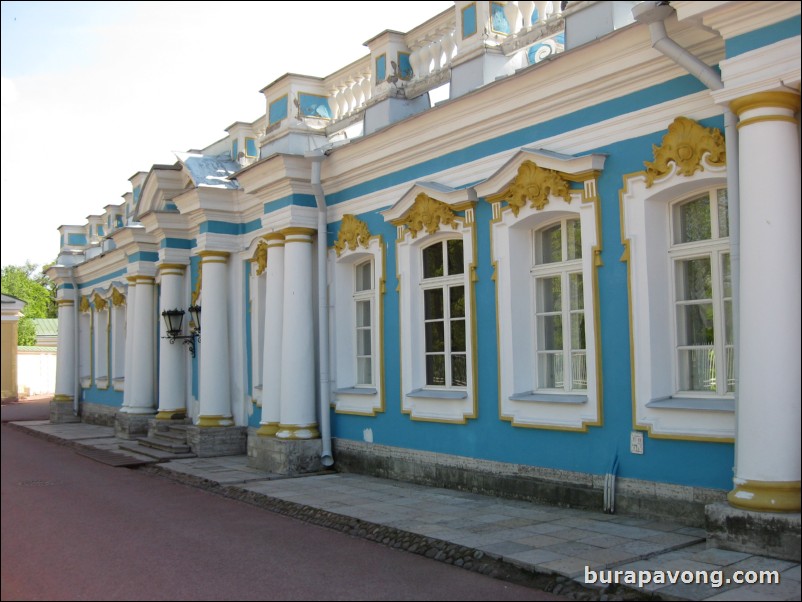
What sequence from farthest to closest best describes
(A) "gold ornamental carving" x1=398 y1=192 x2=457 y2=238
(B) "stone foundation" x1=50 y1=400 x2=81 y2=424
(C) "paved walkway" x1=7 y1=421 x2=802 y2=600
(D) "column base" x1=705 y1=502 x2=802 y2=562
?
(B) "stone foundation" x1=50 y1=400 x2=81 y2=424 < (A) "gold ornamental carving" x1=398 y1=192 x2=457 y2=238 < (D) "column base" x1=705 y1=502 x2=802 y2=562 < (C) "paved walkway" x1=7 y1=421 x2=802 y2=600

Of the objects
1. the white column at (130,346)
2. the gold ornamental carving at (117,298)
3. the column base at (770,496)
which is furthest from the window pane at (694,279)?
the gold ornamental carving at (117,298)

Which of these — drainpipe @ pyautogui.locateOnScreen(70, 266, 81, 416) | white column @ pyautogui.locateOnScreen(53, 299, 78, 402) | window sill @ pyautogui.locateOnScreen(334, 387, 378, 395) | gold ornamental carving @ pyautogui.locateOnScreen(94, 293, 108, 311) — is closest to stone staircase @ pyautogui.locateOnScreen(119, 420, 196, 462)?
window sill @ pyautogui.locateOnScreen(334, 387, 378, 395)

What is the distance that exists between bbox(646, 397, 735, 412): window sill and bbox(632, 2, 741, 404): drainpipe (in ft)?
1.24

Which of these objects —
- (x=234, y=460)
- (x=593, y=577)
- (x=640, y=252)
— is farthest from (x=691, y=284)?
(x=234, y=460)

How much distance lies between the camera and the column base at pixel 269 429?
1179 cm

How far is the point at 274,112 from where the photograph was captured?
12.2 m

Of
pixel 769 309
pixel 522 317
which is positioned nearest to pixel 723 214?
pixel 769 309

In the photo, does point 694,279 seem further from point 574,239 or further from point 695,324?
point 574,239

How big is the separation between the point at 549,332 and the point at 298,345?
405 centimetres

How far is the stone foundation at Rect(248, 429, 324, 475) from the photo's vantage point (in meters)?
11.2

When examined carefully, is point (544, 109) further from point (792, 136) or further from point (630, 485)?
point (630, 485)

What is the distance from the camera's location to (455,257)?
966 centimetres

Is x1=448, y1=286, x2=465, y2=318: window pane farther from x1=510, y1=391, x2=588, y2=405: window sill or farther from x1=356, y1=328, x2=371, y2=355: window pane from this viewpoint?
x1=356, y1=328, x2=371, y2=355: window pane

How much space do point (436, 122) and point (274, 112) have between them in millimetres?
3577
